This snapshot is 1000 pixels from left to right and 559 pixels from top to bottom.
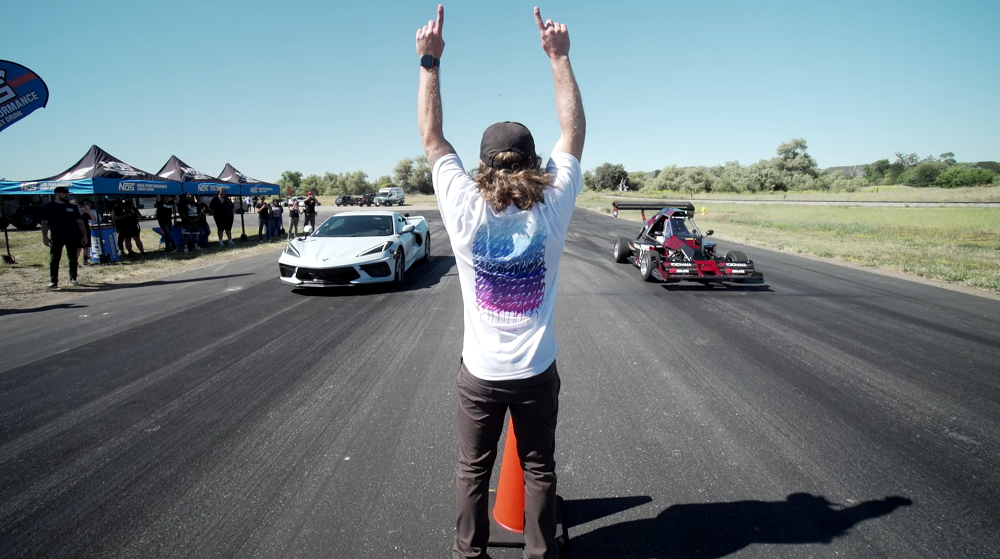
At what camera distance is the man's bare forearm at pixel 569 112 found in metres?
2.01

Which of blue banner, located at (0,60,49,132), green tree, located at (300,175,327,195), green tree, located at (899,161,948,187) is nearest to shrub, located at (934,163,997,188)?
green tree, located at (899,161,948,187)

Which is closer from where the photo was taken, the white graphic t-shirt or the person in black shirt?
the white graphic t-shirt

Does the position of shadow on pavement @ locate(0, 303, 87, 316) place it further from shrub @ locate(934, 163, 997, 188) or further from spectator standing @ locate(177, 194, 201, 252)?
shrub @ locate(934, 163, 997, 188)

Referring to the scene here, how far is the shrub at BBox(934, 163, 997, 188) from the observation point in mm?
71875

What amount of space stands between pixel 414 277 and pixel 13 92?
27.0 feet

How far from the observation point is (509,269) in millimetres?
1824

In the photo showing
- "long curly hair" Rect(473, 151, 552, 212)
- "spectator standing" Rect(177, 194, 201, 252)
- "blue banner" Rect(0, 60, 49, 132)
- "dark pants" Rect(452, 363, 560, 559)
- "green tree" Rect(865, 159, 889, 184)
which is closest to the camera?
"long curly hair" Rect(473, 151, 552, 212)

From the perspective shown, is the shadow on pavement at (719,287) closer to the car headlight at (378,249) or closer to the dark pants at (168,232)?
the car headlight at (378,249)

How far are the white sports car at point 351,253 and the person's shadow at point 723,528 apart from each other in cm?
651

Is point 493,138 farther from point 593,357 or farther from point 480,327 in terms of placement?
point 593,357

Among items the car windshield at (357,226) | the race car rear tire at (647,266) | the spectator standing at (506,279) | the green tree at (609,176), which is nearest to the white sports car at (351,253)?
the car windshield at (357,226)

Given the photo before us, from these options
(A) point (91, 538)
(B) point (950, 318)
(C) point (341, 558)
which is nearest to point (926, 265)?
(B) point (950, 318)

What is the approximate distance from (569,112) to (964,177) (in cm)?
10055

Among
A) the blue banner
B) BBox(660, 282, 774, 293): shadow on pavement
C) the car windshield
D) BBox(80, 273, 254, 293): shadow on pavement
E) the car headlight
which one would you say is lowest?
BBox(80, 273, 254, 293): shadow on pavement
